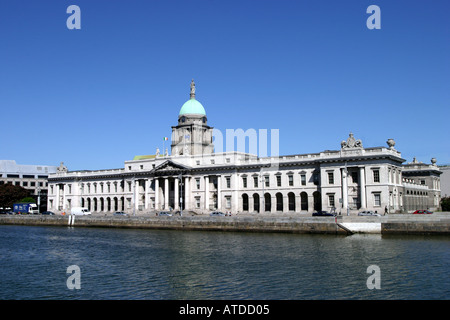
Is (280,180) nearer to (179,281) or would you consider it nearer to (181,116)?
(181,116)

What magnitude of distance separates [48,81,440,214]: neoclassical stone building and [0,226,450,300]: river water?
82.0ft

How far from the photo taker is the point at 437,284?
2762 cm

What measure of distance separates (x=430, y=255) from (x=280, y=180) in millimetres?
50548

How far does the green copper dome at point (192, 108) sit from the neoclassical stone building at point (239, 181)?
8.8 inches

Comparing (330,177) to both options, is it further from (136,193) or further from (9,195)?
(9,195)

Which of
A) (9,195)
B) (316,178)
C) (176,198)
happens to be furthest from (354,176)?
(9,195)

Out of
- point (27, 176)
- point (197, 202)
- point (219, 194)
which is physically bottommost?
point (197, 202)

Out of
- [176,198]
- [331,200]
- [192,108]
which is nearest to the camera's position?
[331,200]

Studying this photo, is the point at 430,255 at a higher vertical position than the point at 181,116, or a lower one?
lower

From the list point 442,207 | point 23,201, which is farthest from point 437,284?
point 23,201

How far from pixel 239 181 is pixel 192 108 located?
2373 centimetres

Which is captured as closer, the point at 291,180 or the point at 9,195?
the point at 291,180

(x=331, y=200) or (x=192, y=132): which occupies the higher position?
(x=192, y=132)

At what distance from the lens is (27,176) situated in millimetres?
158250
